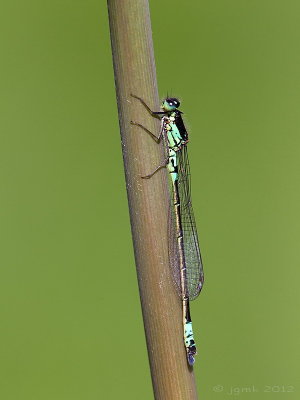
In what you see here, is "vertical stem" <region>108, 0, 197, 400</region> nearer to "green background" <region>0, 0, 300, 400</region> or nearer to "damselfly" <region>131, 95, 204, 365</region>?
"damselfly" <region>131, 95, 204, 365</region>

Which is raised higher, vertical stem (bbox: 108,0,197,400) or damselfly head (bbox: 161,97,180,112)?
damselfly head (bbox: 161,97,180,112)

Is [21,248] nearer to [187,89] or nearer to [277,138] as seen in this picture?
[187,89]

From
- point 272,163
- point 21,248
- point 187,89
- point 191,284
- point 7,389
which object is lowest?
point 7,389

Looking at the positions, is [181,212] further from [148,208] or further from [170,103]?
[148,208]

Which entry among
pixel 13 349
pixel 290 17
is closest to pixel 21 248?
pixel 13 349

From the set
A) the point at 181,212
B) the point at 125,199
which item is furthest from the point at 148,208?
the point at 125,199

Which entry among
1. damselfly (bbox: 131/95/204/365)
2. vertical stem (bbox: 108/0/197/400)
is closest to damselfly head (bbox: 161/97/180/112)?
damselfly (bbox: 131/95/204/365)
